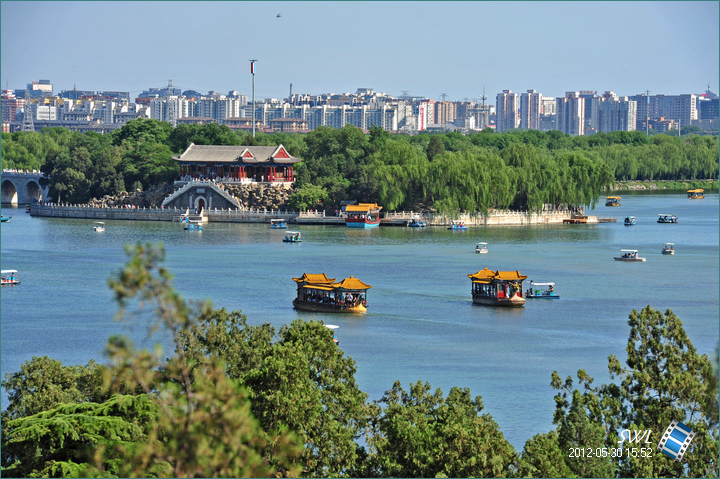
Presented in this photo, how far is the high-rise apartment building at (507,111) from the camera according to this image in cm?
16950

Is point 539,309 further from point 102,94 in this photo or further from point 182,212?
point 102,94

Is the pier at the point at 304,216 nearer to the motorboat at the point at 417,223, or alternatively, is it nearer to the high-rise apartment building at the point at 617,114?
the motorboat at the point at 417,223

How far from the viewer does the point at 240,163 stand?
53.3 meters

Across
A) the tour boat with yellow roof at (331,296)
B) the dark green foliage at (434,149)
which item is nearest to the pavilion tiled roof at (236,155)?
the dark green foliage at (434,149)

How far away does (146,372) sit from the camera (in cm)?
518

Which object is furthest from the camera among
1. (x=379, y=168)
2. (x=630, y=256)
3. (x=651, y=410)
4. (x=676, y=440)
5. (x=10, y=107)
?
(x=10, y=107)

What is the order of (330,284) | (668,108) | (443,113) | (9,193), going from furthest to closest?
1. (443,113)
2. (668,108)
3. (9,193)
4. (330,284)

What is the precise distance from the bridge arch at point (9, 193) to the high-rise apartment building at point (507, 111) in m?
113

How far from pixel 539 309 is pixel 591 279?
5.14 meters

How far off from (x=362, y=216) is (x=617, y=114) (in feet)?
378

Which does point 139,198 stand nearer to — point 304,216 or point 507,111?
→ point 304,216

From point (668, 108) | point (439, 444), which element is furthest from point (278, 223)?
point (668, 108)

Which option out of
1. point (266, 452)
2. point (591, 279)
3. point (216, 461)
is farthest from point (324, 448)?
point (591, 279)

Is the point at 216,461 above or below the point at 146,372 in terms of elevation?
below
